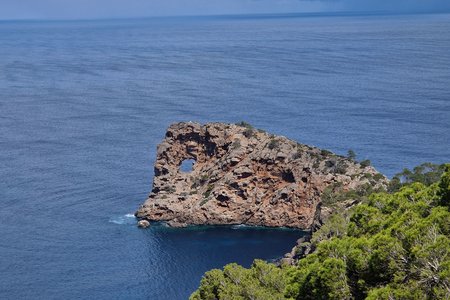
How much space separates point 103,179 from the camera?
98.8 metres

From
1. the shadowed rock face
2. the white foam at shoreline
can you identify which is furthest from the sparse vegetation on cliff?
the white foam at shoreline

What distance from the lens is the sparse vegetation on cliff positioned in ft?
94.1

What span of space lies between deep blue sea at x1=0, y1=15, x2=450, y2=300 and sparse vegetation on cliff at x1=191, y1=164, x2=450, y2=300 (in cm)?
2901

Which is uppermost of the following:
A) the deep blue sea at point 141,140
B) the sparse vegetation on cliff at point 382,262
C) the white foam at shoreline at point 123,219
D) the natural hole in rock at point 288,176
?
the sparse vegetation on cliff at point 382,262

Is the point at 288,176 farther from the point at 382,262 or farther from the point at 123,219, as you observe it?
the point at 382,262

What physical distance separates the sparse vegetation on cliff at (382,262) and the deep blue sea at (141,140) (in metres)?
29.0

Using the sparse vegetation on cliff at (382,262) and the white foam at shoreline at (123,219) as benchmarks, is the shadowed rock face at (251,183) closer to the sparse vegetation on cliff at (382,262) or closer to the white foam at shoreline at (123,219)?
the white foam at shoreline at (123,219)

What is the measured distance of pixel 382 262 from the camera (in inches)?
1224

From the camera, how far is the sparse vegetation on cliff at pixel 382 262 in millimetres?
28672

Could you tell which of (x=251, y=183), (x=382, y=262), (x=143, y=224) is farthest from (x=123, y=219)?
(x=382, y=262)

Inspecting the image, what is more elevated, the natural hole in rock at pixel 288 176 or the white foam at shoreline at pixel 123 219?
the natural hole in rock at pixel 288 176

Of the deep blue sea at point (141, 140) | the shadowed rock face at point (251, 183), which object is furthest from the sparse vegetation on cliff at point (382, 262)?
the shadowed rock face at point (251, 183)

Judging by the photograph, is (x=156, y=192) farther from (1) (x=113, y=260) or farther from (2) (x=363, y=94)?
(2) (x=363, y=94)

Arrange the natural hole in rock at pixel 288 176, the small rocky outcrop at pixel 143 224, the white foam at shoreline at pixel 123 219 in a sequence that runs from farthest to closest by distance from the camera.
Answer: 1. the white foam at shoreline at pixel 123 219
2. the natural hole in rock at pixel 288 176
3. the small rocky outcrop at pixel 143 224
